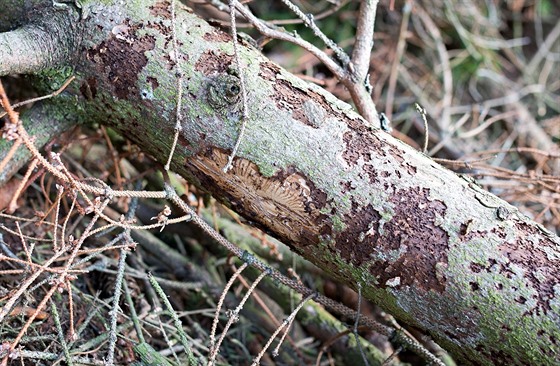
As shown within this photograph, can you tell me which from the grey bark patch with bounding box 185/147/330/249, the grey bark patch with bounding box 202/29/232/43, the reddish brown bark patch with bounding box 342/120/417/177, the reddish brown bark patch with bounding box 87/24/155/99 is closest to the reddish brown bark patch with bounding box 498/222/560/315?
the reddish brown bark patch with bounding box 342/120/417/177

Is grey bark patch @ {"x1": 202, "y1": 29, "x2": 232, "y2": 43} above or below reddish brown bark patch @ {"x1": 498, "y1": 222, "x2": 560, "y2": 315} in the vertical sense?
above

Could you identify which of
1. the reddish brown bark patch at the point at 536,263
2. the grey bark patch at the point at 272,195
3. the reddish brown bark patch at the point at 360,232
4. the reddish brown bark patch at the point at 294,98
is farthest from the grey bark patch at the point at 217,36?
the reddish brown bark patch at the point at 536,263

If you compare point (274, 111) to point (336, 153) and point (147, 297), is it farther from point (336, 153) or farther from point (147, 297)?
point (147, 297)

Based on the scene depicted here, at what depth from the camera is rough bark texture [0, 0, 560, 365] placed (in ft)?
3.58

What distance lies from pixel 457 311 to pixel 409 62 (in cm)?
181

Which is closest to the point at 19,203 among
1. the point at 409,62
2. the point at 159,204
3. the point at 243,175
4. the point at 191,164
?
the point at 159,204

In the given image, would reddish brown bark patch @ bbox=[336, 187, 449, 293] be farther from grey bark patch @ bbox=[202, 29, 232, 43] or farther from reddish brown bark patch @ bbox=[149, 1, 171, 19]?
reddish brown bark patch @ bbox=[149, 1, 171, 19]

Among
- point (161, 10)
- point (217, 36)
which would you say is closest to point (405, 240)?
point (217, 36)

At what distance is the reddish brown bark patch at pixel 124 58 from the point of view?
1.21m

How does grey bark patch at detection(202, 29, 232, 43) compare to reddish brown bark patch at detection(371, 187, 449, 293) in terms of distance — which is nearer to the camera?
reddish brown bark patch at detection(371, 187, 449, 293)

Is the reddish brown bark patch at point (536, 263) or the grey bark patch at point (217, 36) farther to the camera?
the grey bark patch at point (217, 36)

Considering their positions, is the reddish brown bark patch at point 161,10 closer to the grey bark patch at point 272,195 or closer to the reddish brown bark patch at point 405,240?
the grey bark patch at point 272,195

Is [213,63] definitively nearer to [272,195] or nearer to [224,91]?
[224,91]

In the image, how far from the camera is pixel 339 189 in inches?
45.1
